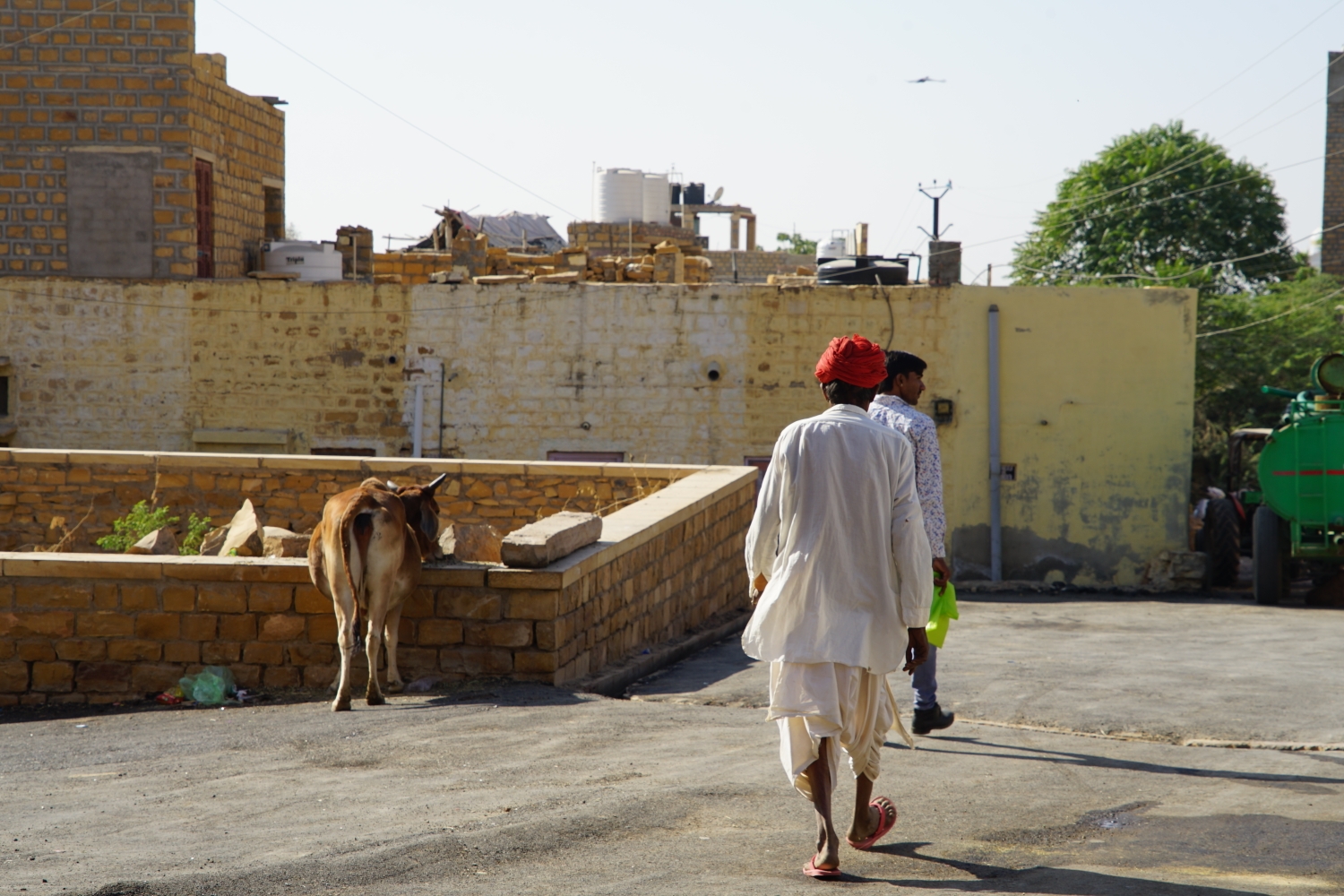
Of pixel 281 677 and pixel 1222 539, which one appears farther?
pixel 1222 539


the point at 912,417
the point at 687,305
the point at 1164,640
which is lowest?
the point at 1164,640

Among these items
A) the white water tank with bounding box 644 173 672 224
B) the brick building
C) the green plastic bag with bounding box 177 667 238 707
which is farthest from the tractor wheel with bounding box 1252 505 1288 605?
the white water tank with bounding box 644 173 672 224

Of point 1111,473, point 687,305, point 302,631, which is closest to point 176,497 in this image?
point 302,631

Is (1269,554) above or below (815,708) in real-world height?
below

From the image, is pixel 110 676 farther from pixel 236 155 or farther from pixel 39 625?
pixel 236 155

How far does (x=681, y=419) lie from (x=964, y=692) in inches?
434

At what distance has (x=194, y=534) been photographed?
11211mm

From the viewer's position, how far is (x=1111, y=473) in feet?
59.1

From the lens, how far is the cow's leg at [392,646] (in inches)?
278

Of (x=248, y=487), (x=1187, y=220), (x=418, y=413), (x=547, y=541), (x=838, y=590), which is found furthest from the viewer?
(x=1187, y=220)

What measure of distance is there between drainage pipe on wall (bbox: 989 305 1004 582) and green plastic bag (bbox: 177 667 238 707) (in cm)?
1260

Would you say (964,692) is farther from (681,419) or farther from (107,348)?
(107,348)

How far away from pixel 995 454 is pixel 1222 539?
309cm

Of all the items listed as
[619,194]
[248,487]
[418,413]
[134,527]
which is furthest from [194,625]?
[619,194]
